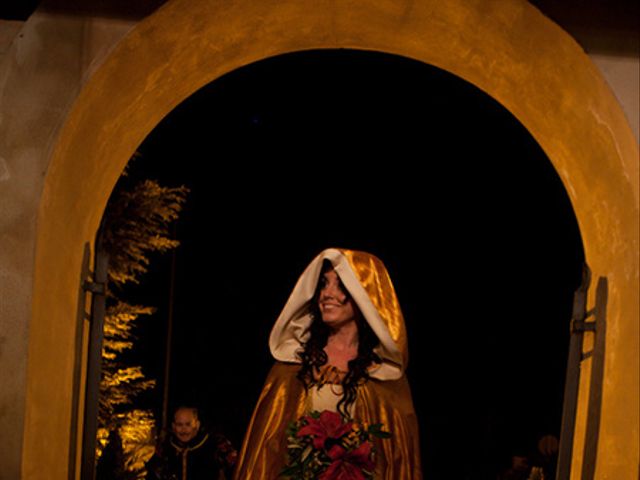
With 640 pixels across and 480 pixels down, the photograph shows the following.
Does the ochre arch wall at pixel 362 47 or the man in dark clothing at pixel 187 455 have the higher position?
the ochre arch wall at pixel 362 47

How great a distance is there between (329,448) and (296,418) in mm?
494

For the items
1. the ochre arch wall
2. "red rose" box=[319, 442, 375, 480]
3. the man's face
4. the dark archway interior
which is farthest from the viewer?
the dark archway interior

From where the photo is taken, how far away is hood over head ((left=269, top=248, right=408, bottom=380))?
5.31m

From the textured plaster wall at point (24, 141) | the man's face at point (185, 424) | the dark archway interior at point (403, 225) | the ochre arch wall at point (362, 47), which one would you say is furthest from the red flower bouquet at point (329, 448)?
the dark archway interior at point (403, 225)

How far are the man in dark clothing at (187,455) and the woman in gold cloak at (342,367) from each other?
4.26 feet

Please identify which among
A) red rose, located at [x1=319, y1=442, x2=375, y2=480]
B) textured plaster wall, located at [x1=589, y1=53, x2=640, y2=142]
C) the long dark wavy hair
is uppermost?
textured plaster wall, located at [x1=589, y1=53, x2=640, y2=142]

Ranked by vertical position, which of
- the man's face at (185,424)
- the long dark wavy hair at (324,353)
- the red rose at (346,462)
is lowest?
the red rose at (346,462)

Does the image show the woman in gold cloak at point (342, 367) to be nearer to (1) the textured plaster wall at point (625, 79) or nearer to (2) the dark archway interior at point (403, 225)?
(1) the textured plaster wall at point (625, 79)

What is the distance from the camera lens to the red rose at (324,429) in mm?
4844

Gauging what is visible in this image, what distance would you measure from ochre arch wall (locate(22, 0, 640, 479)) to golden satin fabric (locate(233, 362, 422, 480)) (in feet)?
3.01

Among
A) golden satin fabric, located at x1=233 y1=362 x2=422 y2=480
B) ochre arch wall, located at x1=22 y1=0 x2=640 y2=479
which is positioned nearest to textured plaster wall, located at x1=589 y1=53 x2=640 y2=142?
ochre arch wall, located at x1=22 y1=0 x2=640 y2=479

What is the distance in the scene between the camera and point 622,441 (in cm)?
404

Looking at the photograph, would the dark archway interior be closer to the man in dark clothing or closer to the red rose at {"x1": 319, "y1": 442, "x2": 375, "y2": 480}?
the man in dark clothing

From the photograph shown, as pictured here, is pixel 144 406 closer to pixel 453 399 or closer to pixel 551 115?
pixel 453 399
